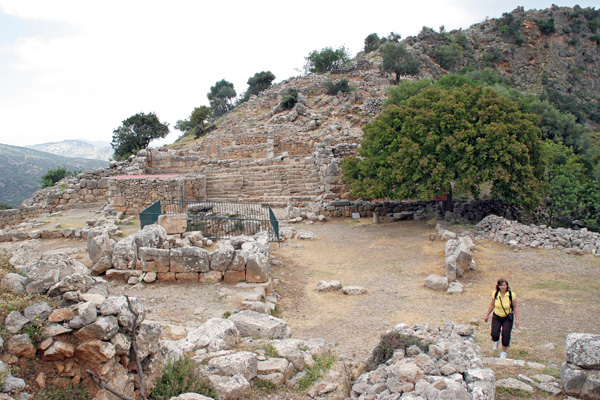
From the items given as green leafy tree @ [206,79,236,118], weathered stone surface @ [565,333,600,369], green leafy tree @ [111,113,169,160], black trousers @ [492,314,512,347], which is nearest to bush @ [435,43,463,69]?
green leafy tree @ [206,79,236,118]

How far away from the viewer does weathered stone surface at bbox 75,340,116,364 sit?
374cm

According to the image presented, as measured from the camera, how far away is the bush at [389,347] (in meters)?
5.14

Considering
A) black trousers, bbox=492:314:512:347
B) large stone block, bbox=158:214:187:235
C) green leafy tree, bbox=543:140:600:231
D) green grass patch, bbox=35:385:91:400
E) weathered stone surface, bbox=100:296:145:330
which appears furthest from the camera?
green leafy tree, bbox=543:140:600:231

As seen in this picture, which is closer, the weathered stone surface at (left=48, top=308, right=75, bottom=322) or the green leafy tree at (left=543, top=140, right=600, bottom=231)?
the weathered stone surface at (left=48, top=308, right=75, bottom=322)

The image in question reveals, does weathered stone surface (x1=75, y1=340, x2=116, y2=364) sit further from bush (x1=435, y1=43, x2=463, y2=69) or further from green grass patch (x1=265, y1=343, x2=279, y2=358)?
bush (x1=435, y1=43, x2=463, y2=69)

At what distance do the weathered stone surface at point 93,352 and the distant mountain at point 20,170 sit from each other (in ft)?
130

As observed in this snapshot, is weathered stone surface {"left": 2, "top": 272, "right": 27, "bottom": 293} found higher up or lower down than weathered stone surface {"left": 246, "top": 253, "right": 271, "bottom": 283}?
higher up

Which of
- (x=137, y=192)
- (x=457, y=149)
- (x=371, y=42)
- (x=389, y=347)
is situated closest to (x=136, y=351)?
(x=389, y=347)

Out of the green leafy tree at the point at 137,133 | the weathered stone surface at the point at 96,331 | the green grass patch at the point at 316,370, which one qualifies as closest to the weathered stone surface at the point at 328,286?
the green grass patch at the point at 316,370

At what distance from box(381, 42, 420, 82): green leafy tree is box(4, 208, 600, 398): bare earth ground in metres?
35.3

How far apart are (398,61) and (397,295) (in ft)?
134

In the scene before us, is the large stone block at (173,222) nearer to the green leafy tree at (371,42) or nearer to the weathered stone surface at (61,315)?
the weathered stone surface at (61,315)

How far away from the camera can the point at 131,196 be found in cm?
1786

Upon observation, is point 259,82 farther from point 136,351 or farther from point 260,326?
point 136,351
